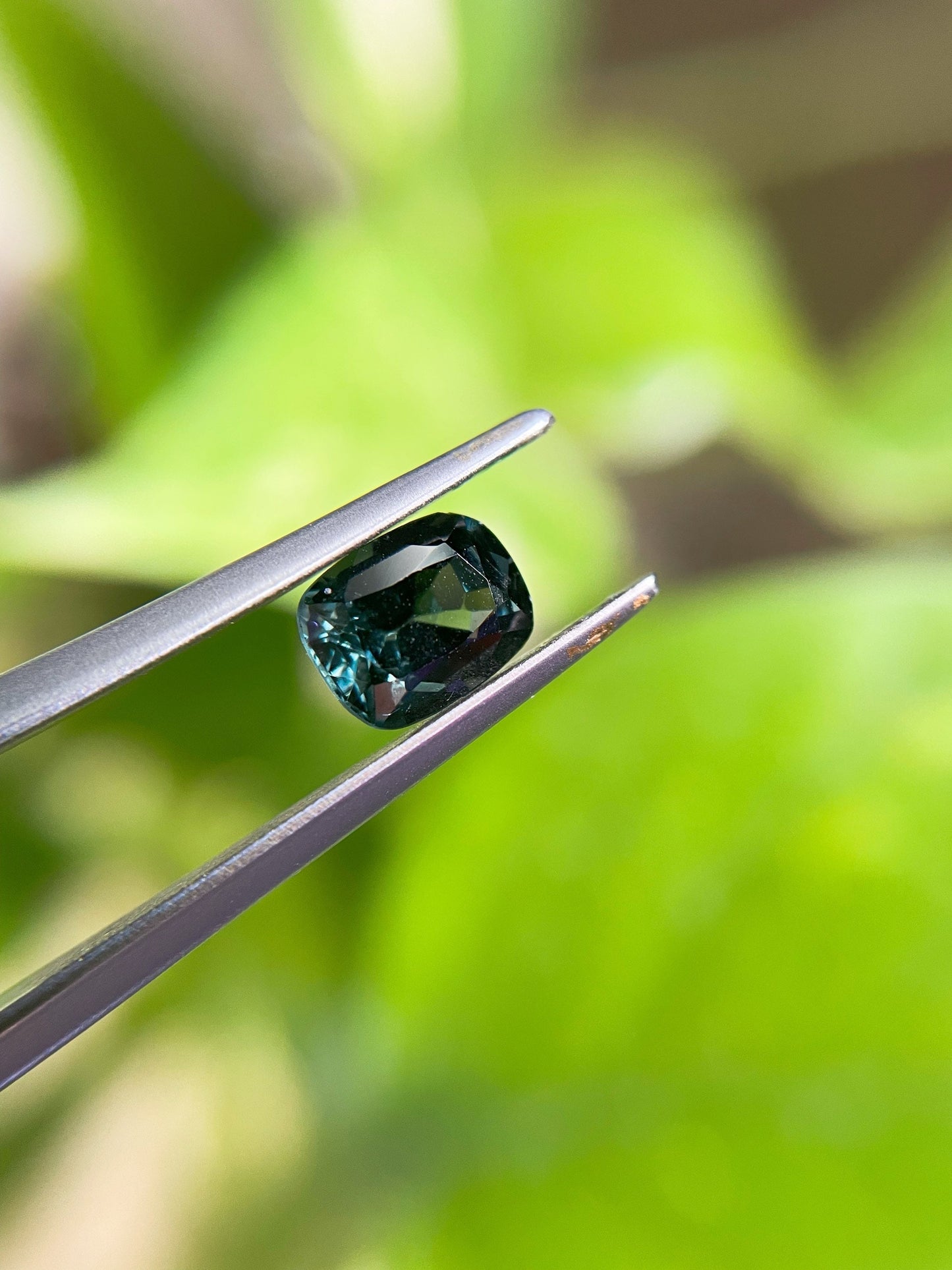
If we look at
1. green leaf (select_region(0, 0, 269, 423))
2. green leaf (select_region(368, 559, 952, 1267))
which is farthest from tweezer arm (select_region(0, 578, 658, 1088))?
green leaf (select_region(0, 0, 269, 423))

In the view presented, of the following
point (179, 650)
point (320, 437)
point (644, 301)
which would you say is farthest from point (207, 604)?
point (644, 301)

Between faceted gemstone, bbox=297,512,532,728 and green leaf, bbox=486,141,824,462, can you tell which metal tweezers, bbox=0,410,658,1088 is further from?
green leaf, bbox=486,141,824,462

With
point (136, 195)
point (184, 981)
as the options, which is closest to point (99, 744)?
point (184, 981)

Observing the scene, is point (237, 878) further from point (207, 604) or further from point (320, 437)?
point (320, 437)

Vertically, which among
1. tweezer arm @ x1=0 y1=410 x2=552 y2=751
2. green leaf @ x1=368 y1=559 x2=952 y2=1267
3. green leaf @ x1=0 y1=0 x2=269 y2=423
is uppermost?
green leaf @ x1=0 y1=0 x2=269 y2=423

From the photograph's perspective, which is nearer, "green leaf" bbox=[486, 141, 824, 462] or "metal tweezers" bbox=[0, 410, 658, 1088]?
"metal tweezers" bbox=[0, 410, 658, 1088]

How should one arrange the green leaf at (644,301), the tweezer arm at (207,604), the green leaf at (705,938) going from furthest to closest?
the green leaf at (644,301) < the green leaf at (705,938) < the tweezer arm at (207,604)

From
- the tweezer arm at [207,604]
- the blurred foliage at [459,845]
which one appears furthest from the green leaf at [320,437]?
the tweezer arm at [207,604]

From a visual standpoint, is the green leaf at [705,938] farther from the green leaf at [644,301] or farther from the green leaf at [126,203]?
the green leaf at [126,203]

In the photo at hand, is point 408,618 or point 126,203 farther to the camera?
point 126,203
